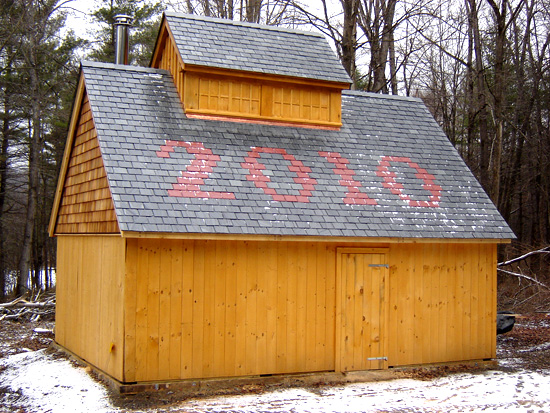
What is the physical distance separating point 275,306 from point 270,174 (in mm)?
2239

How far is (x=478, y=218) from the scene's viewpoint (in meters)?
11.4

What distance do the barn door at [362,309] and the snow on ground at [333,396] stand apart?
0.48 meters

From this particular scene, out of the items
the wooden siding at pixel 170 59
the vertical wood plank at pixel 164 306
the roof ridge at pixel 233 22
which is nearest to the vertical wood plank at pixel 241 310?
the vertical wood plank at pixel 164 306

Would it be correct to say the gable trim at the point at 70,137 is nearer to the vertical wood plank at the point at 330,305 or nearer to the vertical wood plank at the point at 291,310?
the vertical wood plank at the point at 291,310

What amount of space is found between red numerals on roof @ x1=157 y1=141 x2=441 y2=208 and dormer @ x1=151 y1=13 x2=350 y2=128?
41.4 inches

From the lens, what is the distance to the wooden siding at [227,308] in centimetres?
909

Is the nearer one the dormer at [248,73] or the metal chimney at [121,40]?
the dormer at [248,73]

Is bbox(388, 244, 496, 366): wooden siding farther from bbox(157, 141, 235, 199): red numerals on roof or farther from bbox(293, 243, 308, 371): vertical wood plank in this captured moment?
bbox(157, 141, 235, 199): red numerals on roof

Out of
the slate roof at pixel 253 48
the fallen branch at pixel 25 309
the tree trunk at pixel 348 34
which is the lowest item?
the fallen branch at pixel 25 309

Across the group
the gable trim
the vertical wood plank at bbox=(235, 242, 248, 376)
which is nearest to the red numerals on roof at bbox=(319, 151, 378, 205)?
the vertical wood plank at bbox=(235, 242, 248, 376)

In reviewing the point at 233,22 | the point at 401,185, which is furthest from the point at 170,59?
the point at 401,185

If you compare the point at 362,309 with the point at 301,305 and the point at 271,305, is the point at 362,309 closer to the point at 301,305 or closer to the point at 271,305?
the point at 301,305

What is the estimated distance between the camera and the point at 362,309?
415 inches

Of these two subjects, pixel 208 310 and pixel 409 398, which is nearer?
pixel 409 398
